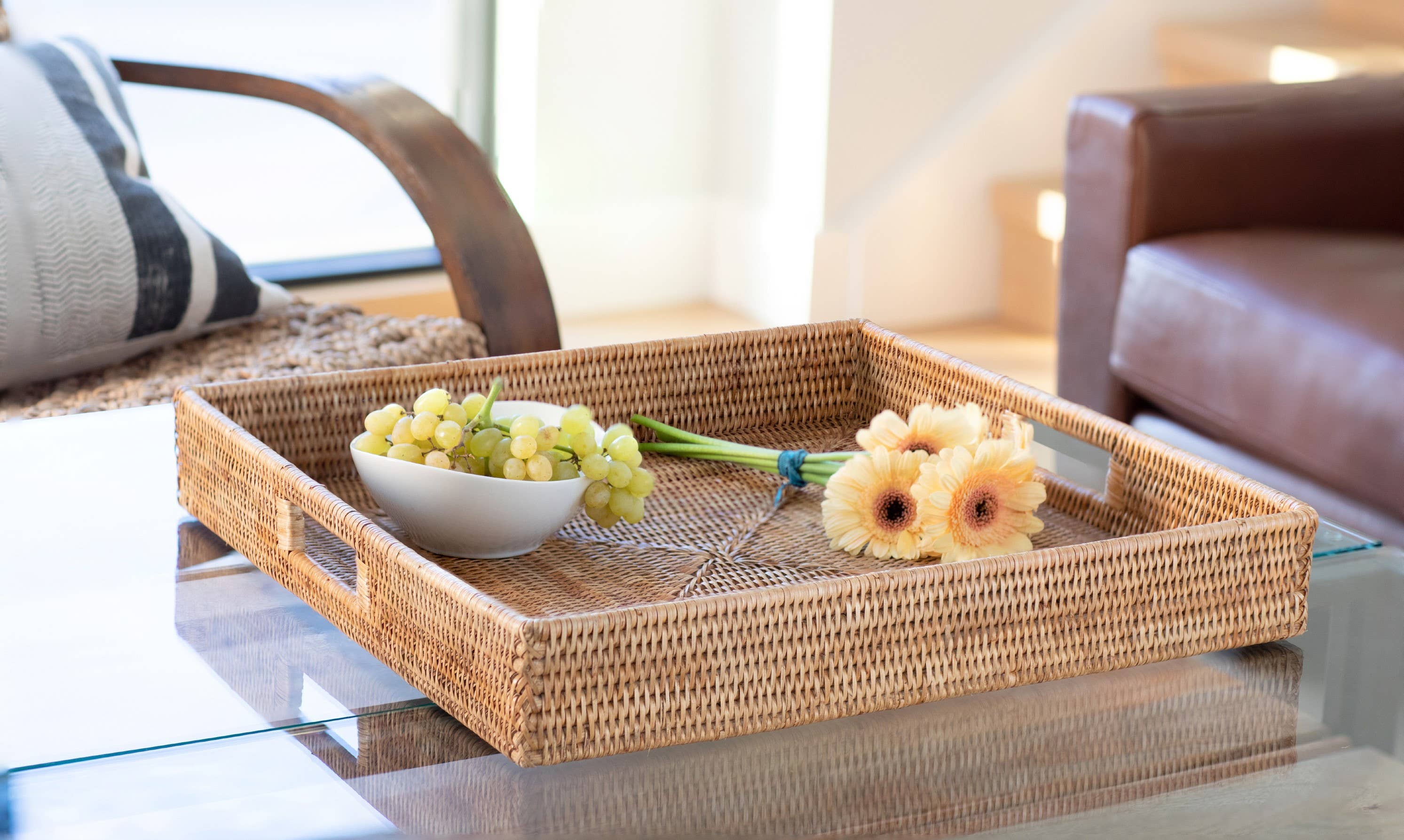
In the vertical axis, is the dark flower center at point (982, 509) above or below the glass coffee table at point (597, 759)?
above

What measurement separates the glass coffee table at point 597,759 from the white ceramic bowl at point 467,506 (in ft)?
0.26

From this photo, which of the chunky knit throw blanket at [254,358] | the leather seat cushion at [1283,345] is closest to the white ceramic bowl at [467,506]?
the chunky knit throw blanket at [254,358]

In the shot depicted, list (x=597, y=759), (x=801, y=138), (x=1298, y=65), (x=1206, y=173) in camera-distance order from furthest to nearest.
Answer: (x=801, y=138) < (x=1298, y=65) < (x=1206, y=173) < (x=597, y=759)

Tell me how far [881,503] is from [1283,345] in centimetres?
93

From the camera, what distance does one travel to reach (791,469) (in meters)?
0.96

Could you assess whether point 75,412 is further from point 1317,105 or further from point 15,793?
point 1317,105

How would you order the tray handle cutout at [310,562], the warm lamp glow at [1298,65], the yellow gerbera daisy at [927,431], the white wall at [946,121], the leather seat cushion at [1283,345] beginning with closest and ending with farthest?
the tray handle cutout at [310,562] < the yellow gerbera daisy at [927,431] < the leather seat cushion at [1283,345] < the warm lamp glow at [1298,65] < the white wall at [946,121]

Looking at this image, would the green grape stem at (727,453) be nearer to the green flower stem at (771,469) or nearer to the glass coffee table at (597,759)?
the green flower stem at (771,469)

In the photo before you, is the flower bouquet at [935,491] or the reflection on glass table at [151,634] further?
the flower bouquet at [935,491]

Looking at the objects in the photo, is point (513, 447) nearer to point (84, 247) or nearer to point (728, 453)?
point (728, 453)

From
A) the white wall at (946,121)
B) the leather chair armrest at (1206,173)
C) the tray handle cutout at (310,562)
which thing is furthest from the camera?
the white wall at (946,121)

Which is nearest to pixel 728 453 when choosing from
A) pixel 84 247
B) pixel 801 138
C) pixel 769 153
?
pixel 84 247

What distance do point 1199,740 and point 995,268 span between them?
2.36 meters

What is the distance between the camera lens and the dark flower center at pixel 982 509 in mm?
821
